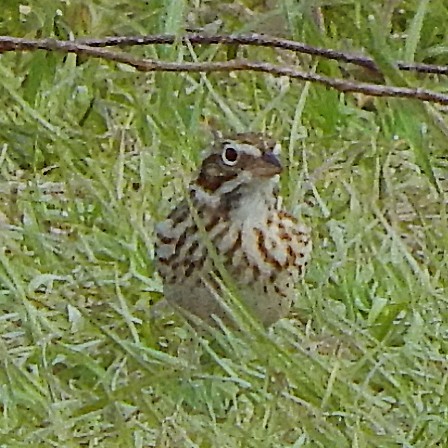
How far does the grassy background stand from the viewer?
2.19 meters

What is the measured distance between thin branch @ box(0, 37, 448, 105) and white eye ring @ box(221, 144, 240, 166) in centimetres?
42

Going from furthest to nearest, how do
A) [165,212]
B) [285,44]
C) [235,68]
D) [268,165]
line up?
[165,212] → [268,165] → [285,44] → [235,68]

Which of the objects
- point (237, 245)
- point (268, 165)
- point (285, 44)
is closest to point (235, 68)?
point (285, 44)

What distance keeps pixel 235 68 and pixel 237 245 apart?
58cm

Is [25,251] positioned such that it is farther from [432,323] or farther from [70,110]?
[432,323]

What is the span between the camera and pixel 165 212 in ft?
10.0

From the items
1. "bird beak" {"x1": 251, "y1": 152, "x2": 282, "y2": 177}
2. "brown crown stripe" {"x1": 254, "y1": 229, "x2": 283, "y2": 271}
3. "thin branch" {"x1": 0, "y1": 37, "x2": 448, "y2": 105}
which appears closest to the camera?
"thin branch" {"x1": 0, "y1": 37, "x2": 448, "y2": 105}

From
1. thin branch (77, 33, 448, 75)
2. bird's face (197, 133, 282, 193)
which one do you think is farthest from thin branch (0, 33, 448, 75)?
bird's face (197, 133, 282, 193)

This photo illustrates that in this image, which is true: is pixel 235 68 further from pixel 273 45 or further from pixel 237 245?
pixel 237 245

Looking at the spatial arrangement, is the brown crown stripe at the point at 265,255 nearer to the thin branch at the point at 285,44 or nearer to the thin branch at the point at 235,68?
the thin branch at the point at 285,44

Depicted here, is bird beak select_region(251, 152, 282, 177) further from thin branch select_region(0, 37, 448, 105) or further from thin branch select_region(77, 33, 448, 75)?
thin branch select_region(0, 37, 448, 105)

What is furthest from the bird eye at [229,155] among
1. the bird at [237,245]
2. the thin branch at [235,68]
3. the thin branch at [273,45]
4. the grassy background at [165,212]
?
the thin branch at [235,68]

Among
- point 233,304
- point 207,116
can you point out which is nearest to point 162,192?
point 207,116

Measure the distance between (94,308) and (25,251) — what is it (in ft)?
0.78
